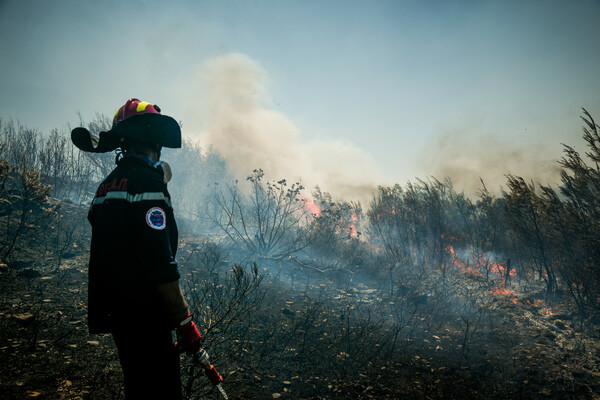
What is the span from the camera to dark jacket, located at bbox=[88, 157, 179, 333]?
1.47 meters

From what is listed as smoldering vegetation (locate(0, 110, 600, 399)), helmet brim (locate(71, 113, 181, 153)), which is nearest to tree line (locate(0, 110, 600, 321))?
smoldering vegetation (locate(0, 110, 600, 399))

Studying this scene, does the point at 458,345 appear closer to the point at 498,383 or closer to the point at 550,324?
the point at 498,383

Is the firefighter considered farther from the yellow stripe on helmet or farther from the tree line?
the tree line

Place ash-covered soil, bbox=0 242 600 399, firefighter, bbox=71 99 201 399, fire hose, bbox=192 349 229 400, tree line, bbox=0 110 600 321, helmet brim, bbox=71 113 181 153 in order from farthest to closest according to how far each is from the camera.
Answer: tree line, bbox=0 110 600 321 < ash-covered soil, bbox=0 242 600 399 < helmet brim, bbox=71 113 181 153 < fire hose, bbox=192 349 229 400 < firefighter, bbox=71 99 201 399

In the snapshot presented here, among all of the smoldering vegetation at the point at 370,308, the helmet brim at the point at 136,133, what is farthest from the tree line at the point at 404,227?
the helmet brim at the point at 136,133

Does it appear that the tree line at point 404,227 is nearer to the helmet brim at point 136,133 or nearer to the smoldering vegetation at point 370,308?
the smoldering vegetation at point 370,308

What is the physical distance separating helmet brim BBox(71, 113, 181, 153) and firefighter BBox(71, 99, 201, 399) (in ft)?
1.18

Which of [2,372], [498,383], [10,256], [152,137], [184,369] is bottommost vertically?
[498,383]

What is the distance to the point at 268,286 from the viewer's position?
769 centimetres

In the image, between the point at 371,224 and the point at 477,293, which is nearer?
the point at 477,293

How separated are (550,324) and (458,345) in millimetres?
3269

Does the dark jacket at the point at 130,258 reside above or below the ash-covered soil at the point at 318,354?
above

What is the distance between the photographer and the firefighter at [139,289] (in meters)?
1.47

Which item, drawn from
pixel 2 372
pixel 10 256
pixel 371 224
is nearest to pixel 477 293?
pixel 371 224
